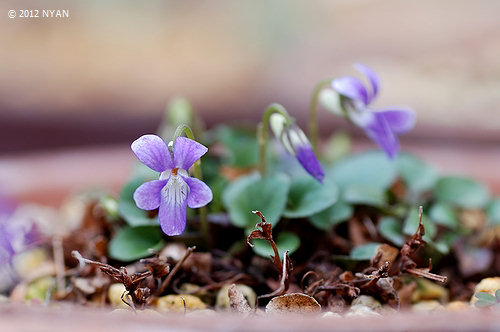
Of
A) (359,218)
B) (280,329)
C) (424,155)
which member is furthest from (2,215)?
(424,155)

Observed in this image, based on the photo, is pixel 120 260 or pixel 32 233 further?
pixel 32 233

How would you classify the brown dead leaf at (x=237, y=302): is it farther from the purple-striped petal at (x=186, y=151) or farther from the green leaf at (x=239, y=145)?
the green leaf at (x=239, y=145)

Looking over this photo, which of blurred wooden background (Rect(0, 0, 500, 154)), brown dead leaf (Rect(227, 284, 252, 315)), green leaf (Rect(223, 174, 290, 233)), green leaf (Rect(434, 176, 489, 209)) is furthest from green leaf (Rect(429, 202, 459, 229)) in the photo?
blurred wooden background (Rect(0, 0, 500, 154))

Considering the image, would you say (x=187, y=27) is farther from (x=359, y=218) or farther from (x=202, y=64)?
(x=359, y=218)

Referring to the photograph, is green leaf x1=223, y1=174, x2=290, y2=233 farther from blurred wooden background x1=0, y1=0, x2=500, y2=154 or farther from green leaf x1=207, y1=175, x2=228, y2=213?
blurred wooden background x1=0, y1=0, x2=500, y2=154

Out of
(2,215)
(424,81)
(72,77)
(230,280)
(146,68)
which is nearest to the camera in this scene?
(230,280)

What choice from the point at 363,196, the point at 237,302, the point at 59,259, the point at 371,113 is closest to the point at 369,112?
the point at 371,113

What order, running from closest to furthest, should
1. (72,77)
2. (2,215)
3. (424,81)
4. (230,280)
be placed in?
(230,280) → (2,215) → (424,81) → (72,77)
